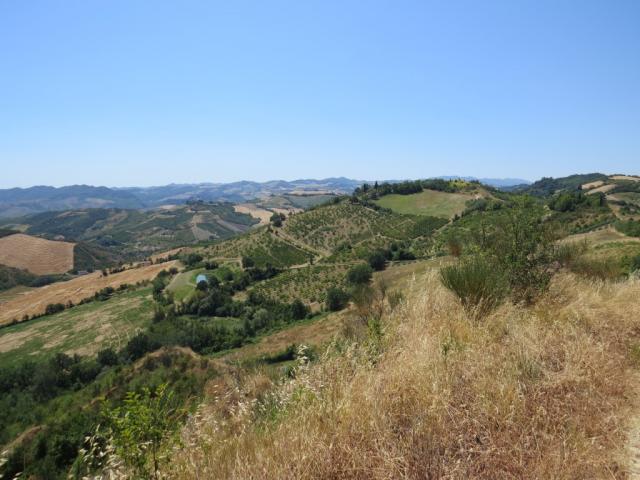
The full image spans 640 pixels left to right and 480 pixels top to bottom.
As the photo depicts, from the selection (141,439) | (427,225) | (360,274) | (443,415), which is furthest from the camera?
(427,225)

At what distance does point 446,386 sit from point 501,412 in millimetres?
454

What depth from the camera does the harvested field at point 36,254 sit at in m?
147

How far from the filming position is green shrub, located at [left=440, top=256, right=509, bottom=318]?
5148 millimetres

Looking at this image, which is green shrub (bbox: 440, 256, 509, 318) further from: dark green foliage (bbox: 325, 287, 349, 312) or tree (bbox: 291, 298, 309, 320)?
tree (bbox: 291, 298, 309, 320)

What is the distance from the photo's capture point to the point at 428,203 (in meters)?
126

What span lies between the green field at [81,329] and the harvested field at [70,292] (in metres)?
7.63

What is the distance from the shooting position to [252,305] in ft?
236

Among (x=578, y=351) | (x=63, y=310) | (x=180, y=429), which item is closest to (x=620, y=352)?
(x=578, y=351)

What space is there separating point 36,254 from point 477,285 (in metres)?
199

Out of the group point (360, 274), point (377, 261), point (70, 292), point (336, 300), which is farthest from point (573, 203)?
point (70, 292)

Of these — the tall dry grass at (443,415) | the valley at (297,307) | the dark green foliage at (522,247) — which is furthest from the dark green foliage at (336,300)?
the tall dry grass at (443,415)

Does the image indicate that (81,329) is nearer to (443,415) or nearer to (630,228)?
(443,415)

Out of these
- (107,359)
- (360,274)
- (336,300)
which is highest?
(360,274)

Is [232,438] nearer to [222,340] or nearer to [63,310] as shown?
[222,340]
